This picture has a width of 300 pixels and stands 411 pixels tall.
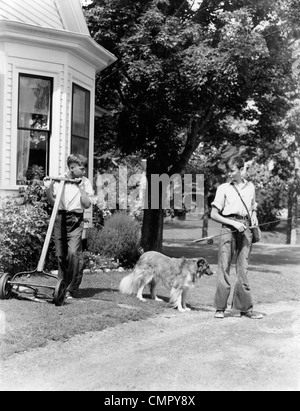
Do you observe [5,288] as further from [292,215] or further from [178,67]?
[292,215]

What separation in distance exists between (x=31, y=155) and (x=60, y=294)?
15.3 ft

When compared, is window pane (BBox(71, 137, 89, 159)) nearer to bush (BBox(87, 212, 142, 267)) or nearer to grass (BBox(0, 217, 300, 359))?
bush (BBox(87, 212, 142, 267))

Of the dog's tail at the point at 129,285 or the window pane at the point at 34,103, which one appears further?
the window pane at the point at 34,103

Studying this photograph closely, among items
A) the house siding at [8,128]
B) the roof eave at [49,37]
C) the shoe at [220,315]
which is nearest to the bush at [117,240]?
the house siding at [8,128]

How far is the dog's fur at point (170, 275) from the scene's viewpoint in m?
9.16

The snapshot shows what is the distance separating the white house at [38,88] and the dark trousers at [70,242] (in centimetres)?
310

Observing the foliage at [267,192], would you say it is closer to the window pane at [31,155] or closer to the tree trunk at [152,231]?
the tree trunk at [152,231]

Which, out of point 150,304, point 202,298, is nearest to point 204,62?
point 202,298

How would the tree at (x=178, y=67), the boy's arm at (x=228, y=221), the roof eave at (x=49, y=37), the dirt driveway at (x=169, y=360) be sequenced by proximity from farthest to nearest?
the tree at (x=178, y=67) < the roof eave at (x=49, y=37) < the boy's arm at (x=228, y=221) < the dirt driveway at (x=169, y=360)

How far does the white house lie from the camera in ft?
38.7

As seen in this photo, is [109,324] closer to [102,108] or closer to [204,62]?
[204,62]

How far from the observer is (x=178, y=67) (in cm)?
1584

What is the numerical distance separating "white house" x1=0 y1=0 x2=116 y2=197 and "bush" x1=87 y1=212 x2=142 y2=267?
6.48 feet

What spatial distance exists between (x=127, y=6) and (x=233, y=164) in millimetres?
9110
